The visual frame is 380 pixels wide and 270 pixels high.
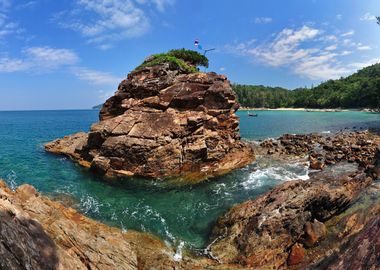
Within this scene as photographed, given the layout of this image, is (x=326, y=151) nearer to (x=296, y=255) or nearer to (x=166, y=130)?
(x=166, y=130)

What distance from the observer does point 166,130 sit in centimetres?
3128

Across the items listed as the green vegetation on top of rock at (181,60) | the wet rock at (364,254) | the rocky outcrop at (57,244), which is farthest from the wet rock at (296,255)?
the green vegetation on top of rock at (181,60)

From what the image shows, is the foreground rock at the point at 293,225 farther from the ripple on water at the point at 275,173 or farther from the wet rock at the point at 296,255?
the ripple on water at the point at 275,173

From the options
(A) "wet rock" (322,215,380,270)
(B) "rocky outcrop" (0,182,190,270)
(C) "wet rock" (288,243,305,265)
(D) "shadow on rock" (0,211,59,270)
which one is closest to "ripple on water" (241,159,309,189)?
(C) "wet rock" (288,243,305,265)

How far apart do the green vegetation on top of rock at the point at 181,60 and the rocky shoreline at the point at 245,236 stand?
25694mm

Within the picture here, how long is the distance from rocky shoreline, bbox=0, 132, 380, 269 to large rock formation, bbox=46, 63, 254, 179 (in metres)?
11.5

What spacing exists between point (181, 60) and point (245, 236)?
105 ft

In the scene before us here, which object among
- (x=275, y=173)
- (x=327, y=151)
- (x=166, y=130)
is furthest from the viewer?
(x=327, y=151)

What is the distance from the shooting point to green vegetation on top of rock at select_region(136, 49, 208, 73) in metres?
39.6

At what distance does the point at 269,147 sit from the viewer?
47.3 meters

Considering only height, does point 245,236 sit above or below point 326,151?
below

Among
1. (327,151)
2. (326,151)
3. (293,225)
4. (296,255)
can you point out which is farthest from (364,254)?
(326,151)

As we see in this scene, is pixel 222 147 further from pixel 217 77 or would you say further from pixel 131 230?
pixel 131 230

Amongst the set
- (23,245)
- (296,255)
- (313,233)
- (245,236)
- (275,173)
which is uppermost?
(23,245)
